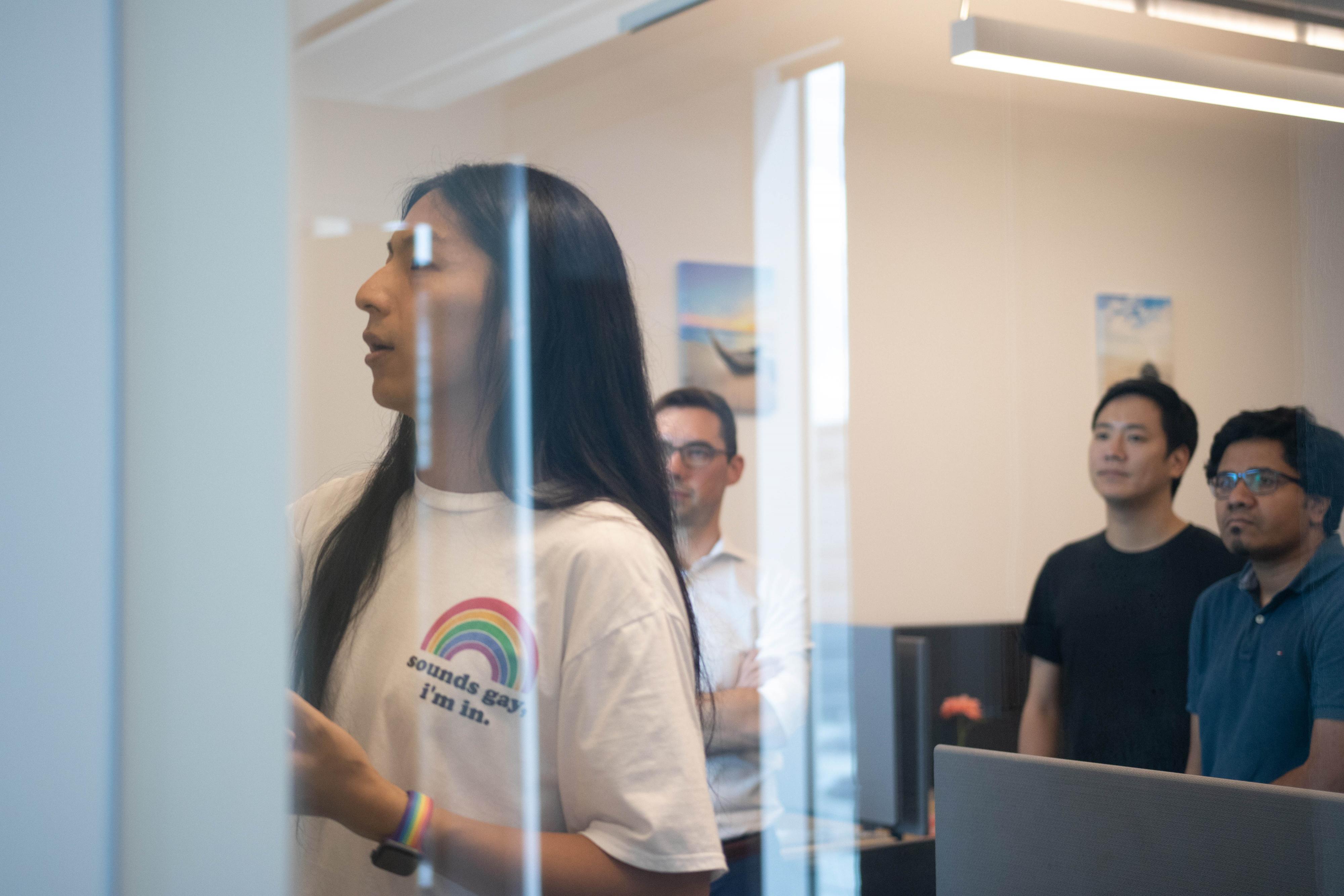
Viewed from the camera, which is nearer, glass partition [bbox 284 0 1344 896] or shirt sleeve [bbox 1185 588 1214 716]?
glass partition [bbox 284 0 1344 896]

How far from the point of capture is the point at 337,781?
0.86 m

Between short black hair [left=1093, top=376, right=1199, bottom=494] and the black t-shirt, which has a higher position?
short black hair [left=1093, top=376, right=1199, bottom=494]

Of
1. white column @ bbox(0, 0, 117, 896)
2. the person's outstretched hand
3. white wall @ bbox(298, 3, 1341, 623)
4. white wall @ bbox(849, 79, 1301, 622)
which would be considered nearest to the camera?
white column @ bbox(0, 0, 117, 896)

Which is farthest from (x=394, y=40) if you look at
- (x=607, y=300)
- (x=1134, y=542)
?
(x=1134, y=542)

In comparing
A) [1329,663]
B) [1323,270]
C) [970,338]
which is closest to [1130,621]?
[1329,663]

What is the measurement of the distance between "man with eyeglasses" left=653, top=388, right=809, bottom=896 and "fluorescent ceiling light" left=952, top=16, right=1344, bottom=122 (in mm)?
637

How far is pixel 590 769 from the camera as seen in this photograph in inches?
36.1

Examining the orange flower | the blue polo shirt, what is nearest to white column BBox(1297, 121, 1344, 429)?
the blue polo shirt

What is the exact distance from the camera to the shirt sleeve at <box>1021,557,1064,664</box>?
5.04 feet

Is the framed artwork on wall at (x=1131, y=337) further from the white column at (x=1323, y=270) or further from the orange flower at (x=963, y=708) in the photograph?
the white column at (x=1323, y=270)

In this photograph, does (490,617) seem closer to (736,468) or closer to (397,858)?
(397,858)

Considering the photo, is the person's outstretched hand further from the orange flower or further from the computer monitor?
the computer monitor

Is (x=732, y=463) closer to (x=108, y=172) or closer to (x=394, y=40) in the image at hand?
(x=394, y=40)

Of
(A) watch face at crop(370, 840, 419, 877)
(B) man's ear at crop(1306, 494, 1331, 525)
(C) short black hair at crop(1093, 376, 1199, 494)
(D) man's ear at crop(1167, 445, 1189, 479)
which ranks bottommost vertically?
(A) watch face at crop(370, 840, 419, 877)
